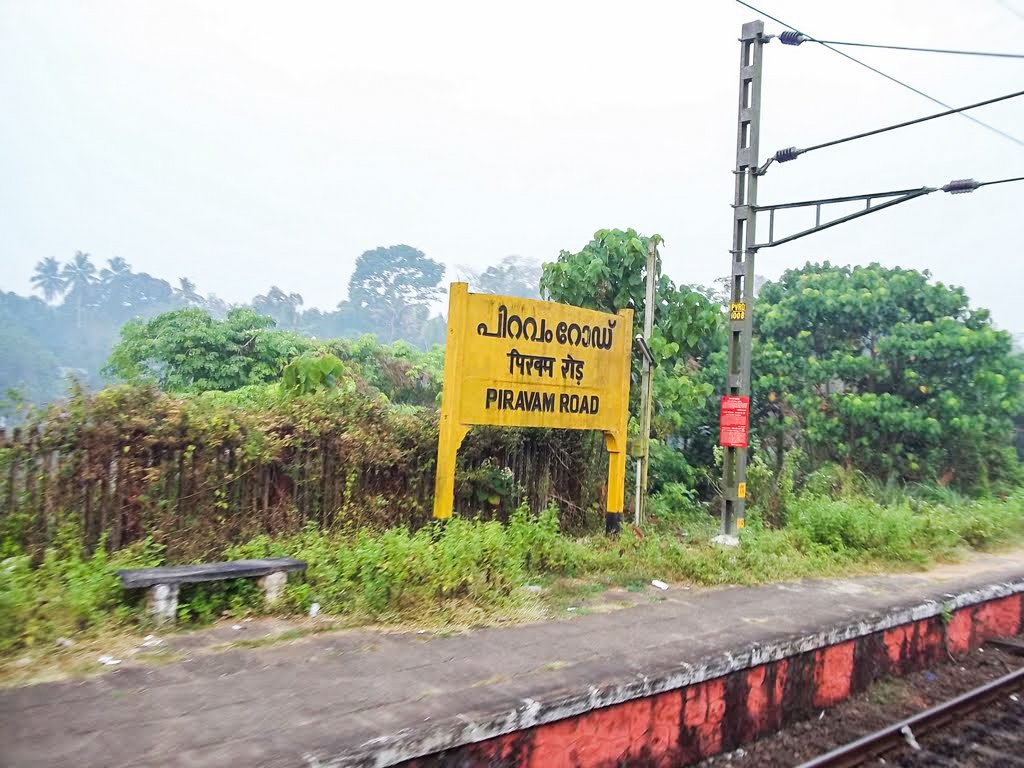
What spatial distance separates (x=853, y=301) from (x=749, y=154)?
24.9 feet

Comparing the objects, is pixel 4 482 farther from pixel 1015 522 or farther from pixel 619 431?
pixel 1015 522

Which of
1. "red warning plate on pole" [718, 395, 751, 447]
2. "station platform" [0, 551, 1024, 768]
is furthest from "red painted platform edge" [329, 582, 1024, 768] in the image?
"red warning plate on pole" [718, 395, 751, 447]

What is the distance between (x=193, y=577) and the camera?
5.71m

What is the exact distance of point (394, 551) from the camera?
21.6ft

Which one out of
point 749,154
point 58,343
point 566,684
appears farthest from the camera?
point 58,343

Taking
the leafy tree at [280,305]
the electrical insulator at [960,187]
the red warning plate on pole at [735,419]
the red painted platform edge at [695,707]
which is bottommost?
the red painted platform edge at [695,707]

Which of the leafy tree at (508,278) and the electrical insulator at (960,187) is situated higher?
the leafy tree at (508,278)

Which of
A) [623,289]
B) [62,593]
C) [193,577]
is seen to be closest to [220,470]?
[193,577]

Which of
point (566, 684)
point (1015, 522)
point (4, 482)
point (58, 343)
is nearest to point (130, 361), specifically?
point (4, 482)

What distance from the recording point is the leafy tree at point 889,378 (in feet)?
50.3

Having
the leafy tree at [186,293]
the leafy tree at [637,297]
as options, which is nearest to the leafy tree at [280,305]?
the leafy tree at [186,293]

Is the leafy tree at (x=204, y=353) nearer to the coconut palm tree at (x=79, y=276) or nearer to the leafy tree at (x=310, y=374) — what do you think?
the leafy tree at (x=310, y=374)

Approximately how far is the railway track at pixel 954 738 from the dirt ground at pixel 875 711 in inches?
3.3

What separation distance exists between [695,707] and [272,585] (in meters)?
3.28
